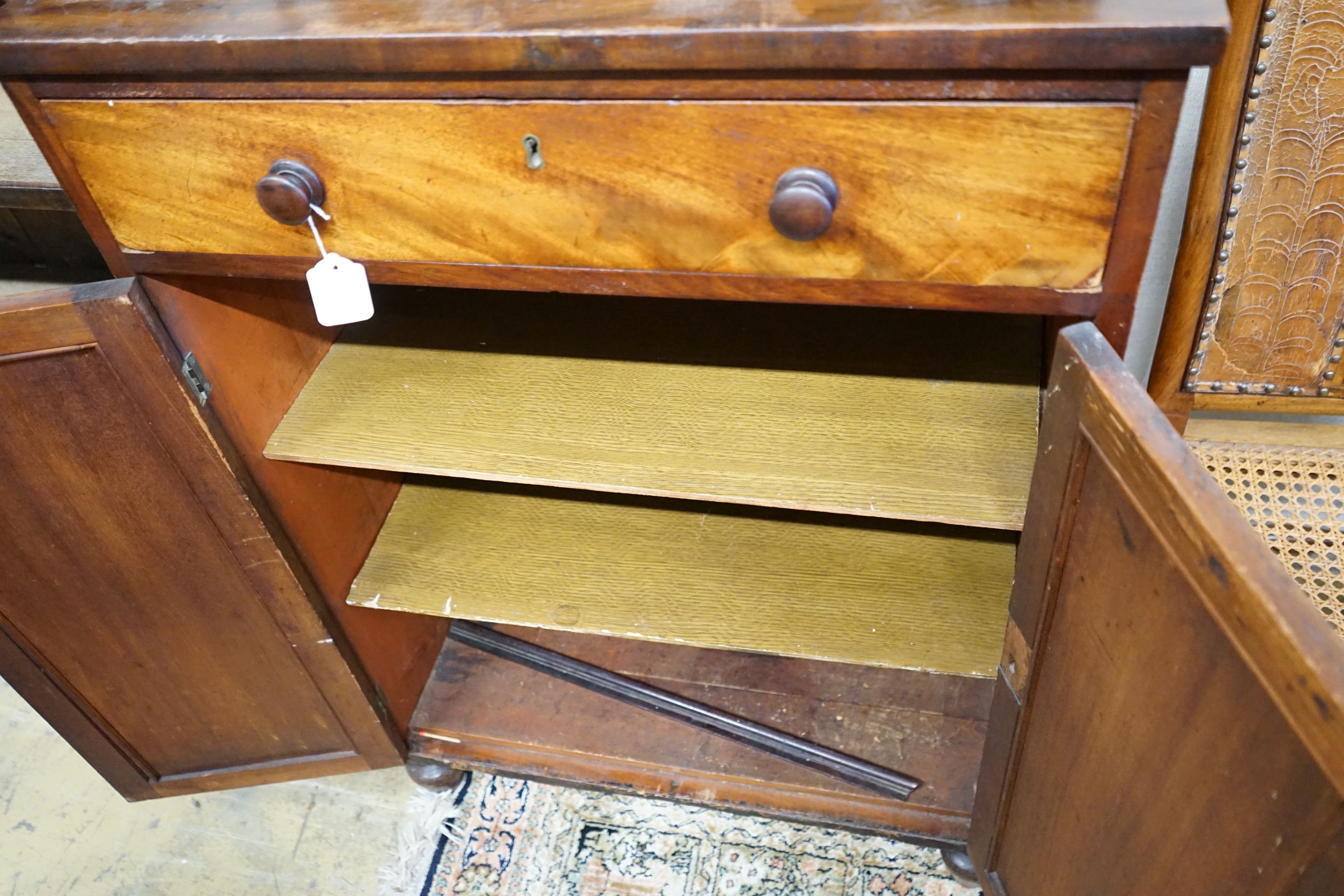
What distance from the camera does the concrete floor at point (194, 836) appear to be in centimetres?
115

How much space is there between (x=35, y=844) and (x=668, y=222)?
118 centimetres

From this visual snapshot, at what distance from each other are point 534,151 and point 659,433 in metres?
0.30

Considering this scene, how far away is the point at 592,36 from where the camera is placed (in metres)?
0.53

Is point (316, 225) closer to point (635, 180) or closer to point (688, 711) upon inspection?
point (635, 180)

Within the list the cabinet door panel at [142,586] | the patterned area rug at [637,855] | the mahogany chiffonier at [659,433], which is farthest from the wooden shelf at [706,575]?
the patterned area rug at [637,855]

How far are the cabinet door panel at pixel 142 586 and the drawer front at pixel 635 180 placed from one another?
0.38 feet

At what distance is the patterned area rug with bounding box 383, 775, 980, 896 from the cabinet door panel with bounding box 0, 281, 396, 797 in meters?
0.16

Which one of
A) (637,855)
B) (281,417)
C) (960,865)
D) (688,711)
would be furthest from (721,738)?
(281,417)

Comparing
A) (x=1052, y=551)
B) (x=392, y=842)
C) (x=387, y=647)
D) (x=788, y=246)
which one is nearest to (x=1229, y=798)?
(x=1052, y=551)

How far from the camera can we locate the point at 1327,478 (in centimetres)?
89

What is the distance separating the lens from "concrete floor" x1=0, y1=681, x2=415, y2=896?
1151 mm

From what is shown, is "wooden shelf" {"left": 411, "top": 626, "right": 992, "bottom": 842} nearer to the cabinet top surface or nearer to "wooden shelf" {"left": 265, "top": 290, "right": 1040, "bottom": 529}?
"wooden shelf" {"left": 265, "top": 290, "right": 1040, "bottom": 529}

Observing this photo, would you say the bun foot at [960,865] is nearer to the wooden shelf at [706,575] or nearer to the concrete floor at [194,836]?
the wooden shelf at [706,575]

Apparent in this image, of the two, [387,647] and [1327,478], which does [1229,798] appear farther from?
[387,647]
